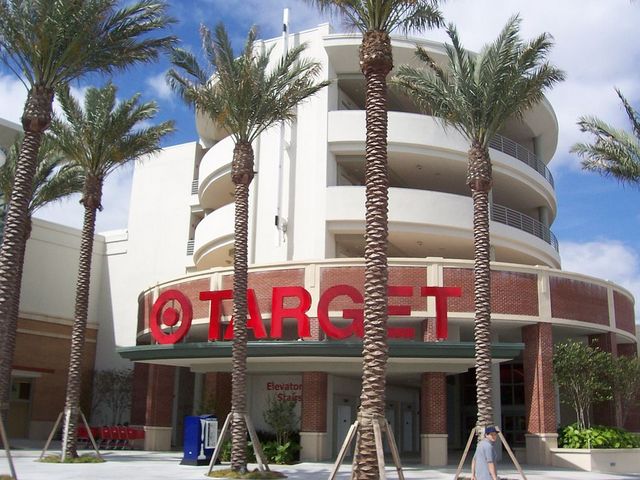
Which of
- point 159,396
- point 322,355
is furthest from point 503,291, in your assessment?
point 159,396

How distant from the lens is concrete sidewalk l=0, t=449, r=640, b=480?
21.6 m

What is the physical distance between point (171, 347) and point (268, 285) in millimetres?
4522

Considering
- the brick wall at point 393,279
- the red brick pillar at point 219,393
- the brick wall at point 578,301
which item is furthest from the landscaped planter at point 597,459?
the red brick pillar at point 219,393

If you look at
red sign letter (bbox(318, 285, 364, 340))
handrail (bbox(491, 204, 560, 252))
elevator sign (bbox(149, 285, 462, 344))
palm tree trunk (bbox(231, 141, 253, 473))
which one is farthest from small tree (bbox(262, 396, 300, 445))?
handrail (bbox(491, 204, 560, 252))

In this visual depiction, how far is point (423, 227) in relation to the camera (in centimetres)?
3372

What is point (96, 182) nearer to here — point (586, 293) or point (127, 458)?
point (127, 458)

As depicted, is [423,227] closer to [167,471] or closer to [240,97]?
[240,97]

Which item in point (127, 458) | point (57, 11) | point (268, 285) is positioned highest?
point (57, 11)

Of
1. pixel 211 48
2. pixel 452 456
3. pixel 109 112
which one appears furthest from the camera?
pixel 452 456

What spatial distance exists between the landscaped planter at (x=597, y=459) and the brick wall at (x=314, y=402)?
9026mm

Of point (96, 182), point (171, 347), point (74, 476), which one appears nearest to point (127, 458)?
point (171, 347)

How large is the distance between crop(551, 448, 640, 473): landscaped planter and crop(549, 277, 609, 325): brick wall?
5371 mm

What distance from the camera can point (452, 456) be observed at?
34.6m

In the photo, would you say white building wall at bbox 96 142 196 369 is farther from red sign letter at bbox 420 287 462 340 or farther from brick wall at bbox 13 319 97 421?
red sign letter at bbox 420 287 462 340
